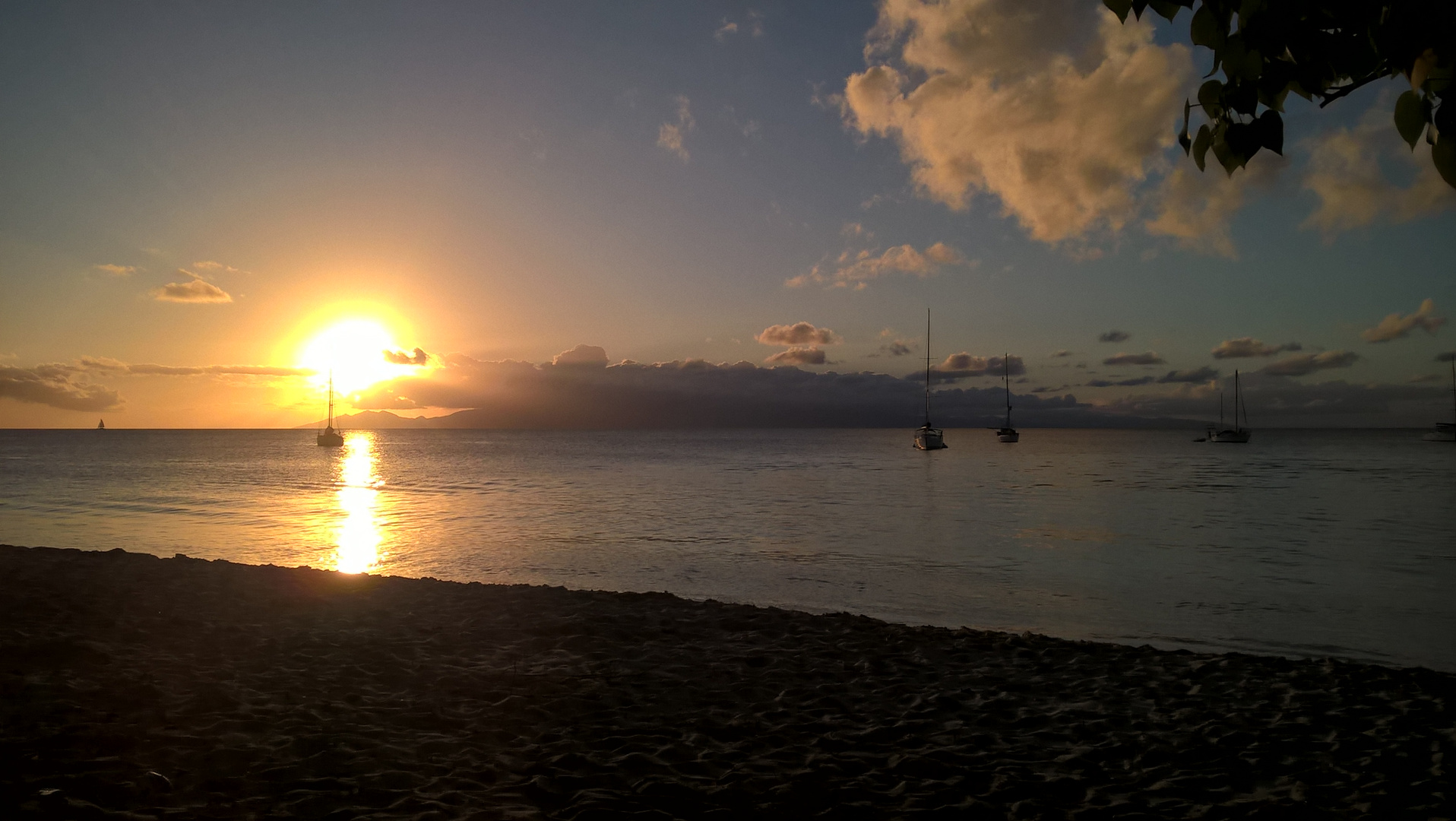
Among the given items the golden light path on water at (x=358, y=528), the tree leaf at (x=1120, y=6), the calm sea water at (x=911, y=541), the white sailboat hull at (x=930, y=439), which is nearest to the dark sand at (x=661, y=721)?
the calm sea water at (x=911, y=541)

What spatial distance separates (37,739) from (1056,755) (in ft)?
28.3

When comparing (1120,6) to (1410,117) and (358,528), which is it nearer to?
(1410,117)

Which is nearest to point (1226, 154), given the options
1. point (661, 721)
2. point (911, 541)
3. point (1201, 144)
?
point (1201, 144)

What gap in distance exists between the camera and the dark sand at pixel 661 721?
5840 mm

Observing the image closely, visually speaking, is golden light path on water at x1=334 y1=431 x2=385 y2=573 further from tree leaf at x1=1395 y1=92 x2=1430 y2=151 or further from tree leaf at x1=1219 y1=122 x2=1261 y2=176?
tree leaf at x1=1395 y1=92 x2=1430 y2=151

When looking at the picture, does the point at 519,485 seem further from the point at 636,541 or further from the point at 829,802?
the point at 829,802

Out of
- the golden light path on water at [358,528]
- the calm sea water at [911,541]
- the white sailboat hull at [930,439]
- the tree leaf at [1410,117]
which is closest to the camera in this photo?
the tree leaf at [1410,117]

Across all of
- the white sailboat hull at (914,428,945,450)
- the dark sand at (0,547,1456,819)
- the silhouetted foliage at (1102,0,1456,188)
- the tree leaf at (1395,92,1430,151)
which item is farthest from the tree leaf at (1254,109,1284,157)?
the white sailboat hull at (914,428,945,450)

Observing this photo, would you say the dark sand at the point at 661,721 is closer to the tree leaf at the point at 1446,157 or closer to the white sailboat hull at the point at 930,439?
the tree leaf at the point at 1446,157

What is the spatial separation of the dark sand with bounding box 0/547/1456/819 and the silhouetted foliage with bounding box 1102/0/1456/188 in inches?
197

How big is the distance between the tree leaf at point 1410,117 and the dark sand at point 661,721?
506cm

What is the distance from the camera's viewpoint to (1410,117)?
265 centimetres

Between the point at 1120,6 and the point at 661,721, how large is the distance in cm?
696

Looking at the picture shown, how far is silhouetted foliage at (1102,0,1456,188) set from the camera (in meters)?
2.56
